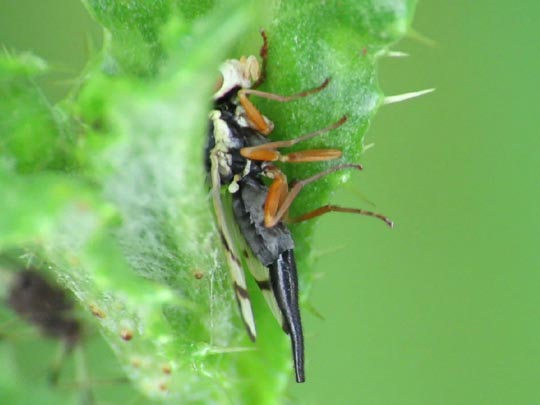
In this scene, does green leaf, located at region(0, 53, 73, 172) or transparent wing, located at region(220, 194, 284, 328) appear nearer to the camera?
green leaf, located at region(0, 53, 73, 172)

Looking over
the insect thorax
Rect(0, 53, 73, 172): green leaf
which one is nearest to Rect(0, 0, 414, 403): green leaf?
Rect(0, 53, 73, 172): green leaf

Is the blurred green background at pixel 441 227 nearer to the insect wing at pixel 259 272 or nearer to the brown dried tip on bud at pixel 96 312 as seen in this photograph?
the insect wing at pixel 259 272

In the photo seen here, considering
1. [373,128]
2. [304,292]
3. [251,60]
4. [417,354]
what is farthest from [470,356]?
[251,60]

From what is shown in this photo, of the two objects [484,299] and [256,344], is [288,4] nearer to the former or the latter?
[256,344]

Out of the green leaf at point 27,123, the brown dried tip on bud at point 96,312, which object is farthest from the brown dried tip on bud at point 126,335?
the green leaf at point 27,123

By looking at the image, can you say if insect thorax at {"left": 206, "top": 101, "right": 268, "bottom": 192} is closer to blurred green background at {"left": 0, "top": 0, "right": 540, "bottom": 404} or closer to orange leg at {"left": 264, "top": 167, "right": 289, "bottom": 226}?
orange leg at {"left": 264, "top": 167, "right": 289, "bottom": 226}

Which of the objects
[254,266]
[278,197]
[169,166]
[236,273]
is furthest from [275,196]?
[169,166]
